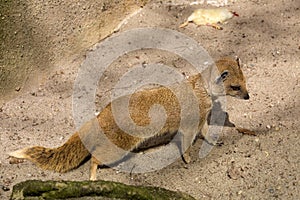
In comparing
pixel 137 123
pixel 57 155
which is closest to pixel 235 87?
pixel 137 123

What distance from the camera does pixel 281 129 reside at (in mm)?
2908

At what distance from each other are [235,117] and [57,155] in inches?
43.2

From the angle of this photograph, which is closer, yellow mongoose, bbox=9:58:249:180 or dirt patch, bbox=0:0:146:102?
yellow mongoose, bbox=9:58:249:180

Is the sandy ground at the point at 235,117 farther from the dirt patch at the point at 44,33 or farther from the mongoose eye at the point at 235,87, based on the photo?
the mongoose eye at the point at 235,87

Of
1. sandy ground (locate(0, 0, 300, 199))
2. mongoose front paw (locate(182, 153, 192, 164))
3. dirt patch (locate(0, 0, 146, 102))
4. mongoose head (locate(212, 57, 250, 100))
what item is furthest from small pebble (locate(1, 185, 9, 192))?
mongoose head (locate(212, 57, 250, 100))

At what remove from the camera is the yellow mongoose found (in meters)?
2.60

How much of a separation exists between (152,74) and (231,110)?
0.61 m

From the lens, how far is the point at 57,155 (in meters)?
2.59

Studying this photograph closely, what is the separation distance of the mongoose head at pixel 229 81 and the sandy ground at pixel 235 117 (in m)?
0.22

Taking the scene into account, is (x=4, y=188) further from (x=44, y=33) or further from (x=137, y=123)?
(x=44, y=33)

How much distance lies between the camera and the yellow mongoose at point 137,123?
8.54 feet

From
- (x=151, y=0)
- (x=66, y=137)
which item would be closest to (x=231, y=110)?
(x=66, y=137)

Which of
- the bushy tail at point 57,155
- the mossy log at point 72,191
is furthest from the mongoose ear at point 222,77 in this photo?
the mossy log at point 72,191

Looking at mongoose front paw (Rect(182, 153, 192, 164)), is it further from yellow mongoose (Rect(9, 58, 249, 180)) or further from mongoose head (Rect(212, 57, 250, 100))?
mongoose head (Rect(212, 57, 250, 100))
